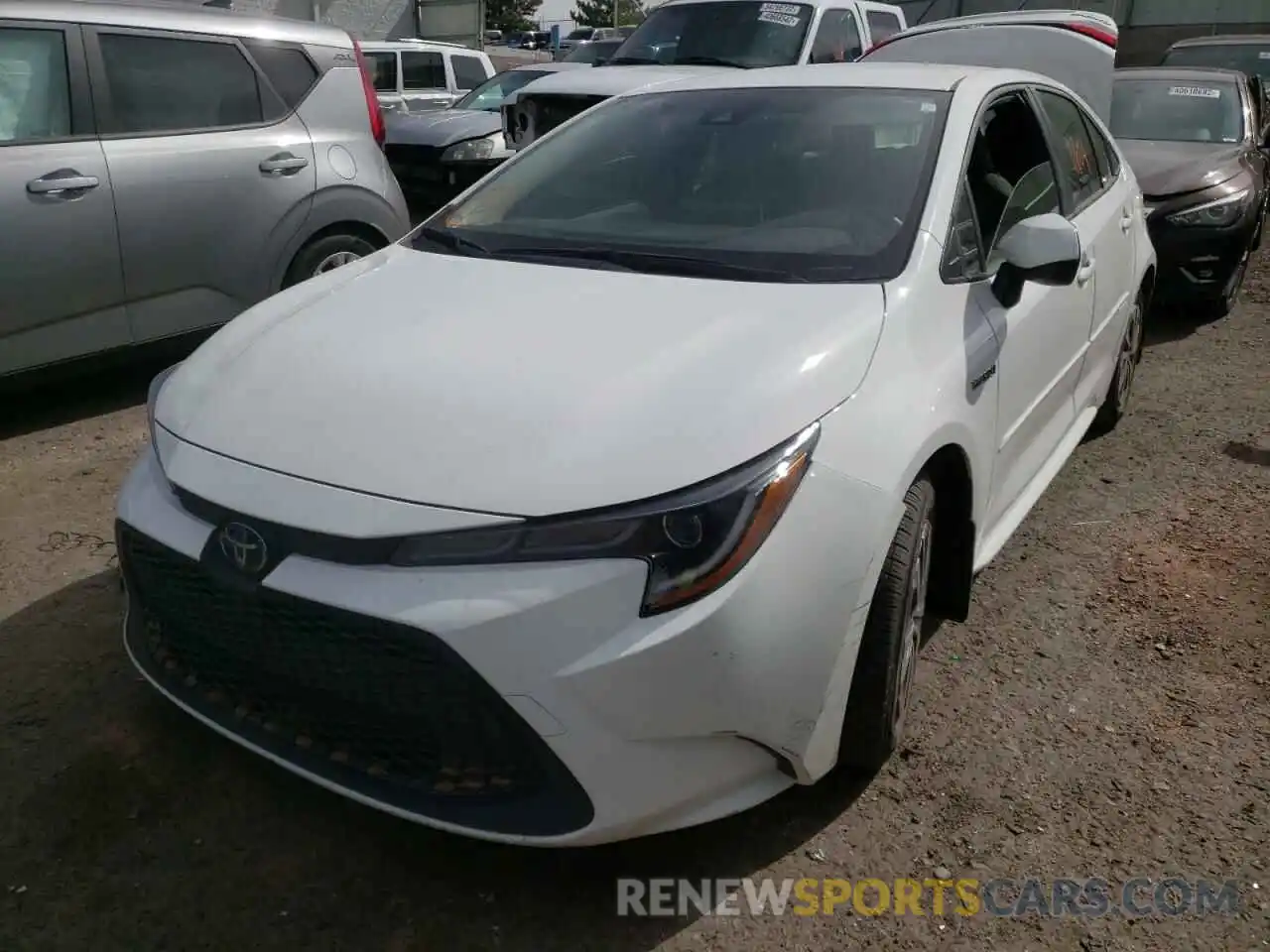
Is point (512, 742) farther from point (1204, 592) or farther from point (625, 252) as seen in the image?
point (1204, 592)

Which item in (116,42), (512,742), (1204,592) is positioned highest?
(116,42)

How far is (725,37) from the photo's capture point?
7973mm

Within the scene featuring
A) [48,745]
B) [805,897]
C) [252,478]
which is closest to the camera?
[252,478]

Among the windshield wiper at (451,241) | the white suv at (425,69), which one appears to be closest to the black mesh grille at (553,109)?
the windshield wiper at (451,241)

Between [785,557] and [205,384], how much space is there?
137 cm

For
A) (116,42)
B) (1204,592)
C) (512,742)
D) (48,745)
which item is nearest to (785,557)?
(512,742)

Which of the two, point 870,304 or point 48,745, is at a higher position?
point 870,304

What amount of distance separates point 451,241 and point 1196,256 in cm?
508

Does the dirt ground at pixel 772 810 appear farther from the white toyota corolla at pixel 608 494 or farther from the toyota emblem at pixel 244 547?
the toyota emblem at pixel 244 547

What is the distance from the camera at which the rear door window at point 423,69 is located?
14289 mm

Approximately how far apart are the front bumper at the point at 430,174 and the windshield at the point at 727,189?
563 centimetres

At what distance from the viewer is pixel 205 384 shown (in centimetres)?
241

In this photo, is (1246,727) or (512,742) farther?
(1246,727)

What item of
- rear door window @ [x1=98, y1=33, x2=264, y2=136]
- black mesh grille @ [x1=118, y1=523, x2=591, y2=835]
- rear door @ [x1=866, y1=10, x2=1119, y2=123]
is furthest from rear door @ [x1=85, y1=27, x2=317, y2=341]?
rear door @ [x1=866, y1=10, x2=1119, y2=123]
